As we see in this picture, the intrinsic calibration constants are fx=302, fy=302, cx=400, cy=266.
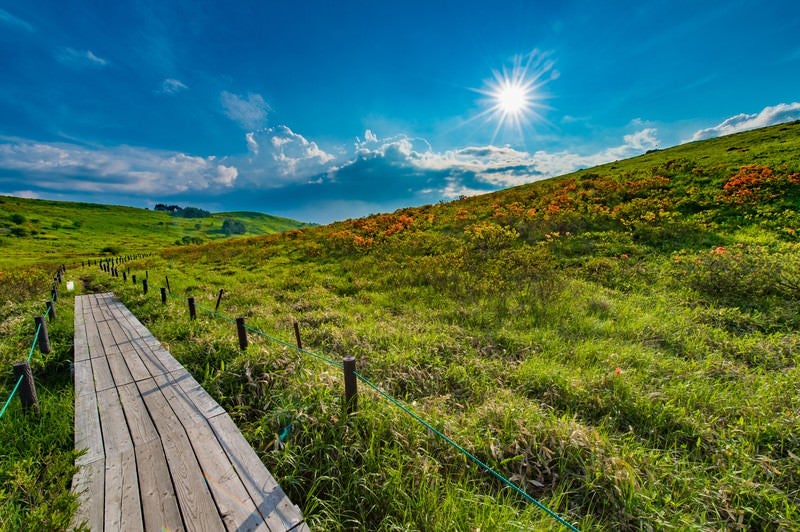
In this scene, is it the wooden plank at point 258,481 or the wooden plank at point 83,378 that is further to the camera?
the wooden plank at point 83,378

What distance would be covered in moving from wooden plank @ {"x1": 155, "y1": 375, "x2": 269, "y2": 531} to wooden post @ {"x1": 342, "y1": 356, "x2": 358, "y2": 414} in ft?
5.41

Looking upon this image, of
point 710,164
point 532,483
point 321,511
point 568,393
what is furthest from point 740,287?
point 710,164

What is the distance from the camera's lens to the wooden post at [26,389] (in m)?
4.81

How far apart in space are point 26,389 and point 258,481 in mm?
4638

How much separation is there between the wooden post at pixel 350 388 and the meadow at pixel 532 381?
0.63ft

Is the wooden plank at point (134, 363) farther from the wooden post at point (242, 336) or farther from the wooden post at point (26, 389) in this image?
the wooden post at point (242, 336)

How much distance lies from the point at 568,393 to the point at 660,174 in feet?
97.1

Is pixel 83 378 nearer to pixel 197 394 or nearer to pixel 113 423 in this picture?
pixel 113 423

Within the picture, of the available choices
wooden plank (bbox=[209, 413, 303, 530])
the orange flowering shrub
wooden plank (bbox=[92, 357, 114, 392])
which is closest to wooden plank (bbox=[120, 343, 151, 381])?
wooden plank (bbox=[92, 357, 114, 392])

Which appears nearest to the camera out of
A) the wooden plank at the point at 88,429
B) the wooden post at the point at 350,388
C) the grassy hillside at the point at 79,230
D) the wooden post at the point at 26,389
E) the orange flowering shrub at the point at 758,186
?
the wooden plank at the point at 88,429

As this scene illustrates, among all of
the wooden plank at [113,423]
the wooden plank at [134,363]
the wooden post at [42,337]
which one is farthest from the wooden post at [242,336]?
the wooden post at [42,337]

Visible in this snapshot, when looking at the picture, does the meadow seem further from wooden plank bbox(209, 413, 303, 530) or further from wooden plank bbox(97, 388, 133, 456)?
wooden plank bbox(97, 388, 133, 456)

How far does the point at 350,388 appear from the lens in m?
4.74

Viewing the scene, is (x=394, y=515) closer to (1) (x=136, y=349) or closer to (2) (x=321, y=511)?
(2) (x=321, y=511)
